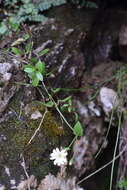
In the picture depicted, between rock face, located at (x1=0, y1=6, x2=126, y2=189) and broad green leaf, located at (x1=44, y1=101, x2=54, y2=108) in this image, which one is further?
broad green leaf, located at (x1=44, y1=101, x2=54, y2=108)

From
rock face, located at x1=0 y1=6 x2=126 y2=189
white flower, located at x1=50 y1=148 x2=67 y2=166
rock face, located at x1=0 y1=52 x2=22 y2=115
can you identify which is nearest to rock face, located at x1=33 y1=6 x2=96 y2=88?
rock face, located at x1=0 y1=6 x2=126 y2=189

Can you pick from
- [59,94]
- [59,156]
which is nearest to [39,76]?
[59,94]

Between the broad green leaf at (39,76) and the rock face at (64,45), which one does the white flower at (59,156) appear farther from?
the rock face at (64,45)

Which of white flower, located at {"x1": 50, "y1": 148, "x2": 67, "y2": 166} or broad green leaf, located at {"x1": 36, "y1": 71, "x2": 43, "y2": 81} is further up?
broad green leaf, located at {"x1": 36, "y1": 71, "x2": 43, "y2": 81}

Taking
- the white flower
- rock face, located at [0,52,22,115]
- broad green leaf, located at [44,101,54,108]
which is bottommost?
the white flower

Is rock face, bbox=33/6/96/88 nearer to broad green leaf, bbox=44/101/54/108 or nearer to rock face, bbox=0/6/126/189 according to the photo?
rock face, bbox=0/6/126/189

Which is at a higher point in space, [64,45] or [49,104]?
[64,45]

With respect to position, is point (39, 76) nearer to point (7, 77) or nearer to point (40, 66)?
point (40, 66)

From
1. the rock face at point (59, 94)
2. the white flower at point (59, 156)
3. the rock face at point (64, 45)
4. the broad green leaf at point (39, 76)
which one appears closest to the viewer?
the white flower at point (59, 156)

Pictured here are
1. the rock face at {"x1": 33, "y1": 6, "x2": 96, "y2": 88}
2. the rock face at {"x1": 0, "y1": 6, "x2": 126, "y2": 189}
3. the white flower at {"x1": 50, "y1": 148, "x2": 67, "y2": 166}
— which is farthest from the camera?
the rock face at {"x1": 33, "y1": 6, "x2": 96, "y2": 88}

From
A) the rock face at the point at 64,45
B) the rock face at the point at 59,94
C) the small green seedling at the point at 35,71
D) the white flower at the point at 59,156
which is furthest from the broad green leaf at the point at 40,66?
the white flower at the point at 59,156

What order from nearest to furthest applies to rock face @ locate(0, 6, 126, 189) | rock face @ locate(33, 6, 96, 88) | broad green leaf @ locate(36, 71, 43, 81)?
1. rock face @ locate(0, 6, 126, 189)
2. broad green leaf @ locate(36, 71, 43, 81)
3. rock face @ locate(33, 6, 96, 88)

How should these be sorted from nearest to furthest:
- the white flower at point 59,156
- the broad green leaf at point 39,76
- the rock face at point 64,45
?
the white flower at point 59,156 → the broad green leaf at point 39,76 → the rock face at point 64,45
